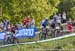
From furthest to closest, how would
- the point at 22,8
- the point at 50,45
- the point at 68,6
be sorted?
the point at 68,6 → the point at 22,8 → the point at 50,45

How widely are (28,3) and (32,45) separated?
14130mm

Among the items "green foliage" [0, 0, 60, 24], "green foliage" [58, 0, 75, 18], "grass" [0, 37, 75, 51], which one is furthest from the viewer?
"green foliage" [58, 0, 75, 18]

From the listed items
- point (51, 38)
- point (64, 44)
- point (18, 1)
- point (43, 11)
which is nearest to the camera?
point (64, 44)

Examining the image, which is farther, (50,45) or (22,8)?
(22,8)

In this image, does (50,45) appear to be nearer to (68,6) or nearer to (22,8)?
(22,8)

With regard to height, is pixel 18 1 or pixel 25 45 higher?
pixel 18 1

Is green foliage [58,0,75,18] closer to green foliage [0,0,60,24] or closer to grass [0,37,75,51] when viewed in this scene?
green foliage [0,0,60,24]

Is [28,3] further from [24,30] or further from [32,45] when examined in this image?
[32,45]

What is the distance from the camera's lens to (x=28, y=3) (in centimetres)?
3466

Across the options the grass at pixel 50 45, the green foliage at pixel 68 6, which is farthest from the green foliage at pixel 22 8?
the grass at pixel 50 45

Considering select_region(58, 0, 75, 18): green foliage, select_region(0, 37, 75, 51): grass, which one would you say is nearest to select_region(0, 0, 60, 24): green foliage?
select_region(58, 0, 75, 18): green foliage

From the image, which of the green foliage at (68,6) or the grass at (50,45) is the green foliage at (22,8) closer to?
the green foliage at (68,6)

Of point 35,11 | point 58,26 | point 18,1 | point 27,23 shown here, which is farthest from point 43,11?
point 58,26

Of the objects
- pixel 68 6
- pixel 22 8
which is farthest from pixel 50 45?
pixel 68 6
